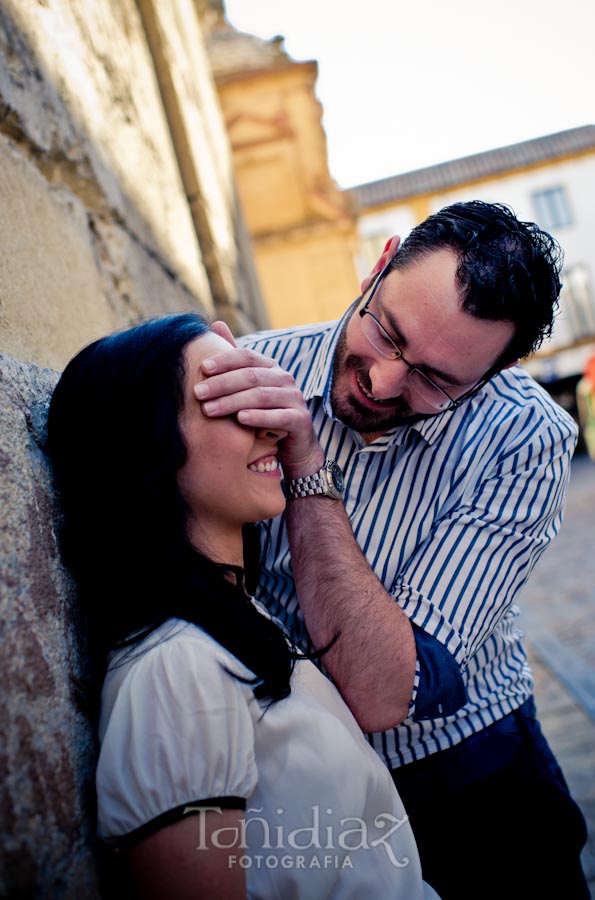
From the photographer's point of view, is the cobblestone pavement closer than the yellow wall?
Yes

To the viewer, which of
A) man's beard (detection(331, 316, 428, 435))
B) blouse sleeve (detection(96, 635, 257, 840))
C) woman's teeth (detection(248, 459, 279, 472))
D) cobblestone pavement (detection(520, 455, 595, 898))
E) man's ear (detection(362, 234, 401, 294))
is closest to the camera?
blouse sleeve (detection(96, 635, 257, 840))

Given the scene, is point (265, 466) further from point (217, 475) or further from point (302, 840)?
point (302, 840)

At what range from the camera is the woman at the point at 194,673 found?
1.00 metres

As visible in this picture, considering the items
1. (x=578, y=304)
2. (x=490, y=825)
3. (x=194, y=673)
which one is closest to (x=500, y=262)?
(x=194, y=673)

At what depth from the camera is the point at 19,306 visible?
4.57ft

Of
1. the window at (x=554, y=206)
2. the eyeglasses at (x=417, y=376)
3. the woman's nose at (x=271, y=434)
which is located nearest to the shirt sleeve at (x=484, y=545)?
the eyeglasses at (x=417, y=376)

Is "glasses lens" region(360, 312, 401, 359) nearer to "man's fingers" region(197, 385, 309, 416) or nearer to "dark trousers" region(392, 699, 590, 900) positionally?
"man's fingers" region(197, 385, 309, 416)

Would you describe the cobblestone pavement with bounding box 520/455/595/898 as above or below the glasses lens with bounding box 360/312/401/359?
below

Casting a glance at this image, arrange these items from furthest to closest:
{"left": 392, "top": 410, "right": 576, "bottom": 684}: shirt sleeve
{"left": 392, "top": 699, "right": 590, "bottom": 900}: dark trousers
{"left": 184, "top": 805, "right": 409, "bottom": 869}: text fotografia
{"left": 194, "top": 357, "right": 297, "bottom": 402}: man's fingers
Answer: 1. {"left": 392, "top": 699, "right": 590, "bottom": 900}: dark trousers
2. {"left": 392, "top": 410, "right": 576, "bottom": 684}: shirt sleeve
3. {"left": 194, "top": 357, "right": 297, "bottom": 402}: man's fingers
4. {"left": 184, "top": 805, "right": 409, "bottom": 869}: text fotografia

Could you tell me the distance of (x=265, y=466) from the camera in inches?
58.4

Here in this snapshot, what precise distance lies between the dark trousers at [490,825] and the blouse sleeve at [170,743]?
2.98 feet

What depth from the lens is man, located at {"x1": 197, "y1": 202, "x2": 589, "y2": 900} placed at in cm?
164

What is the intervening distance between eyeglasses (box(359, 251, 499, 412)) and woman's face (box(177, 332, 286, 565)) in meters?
0.58

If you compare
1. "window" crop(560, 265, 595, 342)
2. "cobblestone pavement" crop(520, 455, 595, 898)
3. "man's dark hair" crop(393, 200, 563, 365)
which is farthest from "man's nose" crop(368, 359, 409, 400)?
"window" crop(560, 265, 595, 342)
